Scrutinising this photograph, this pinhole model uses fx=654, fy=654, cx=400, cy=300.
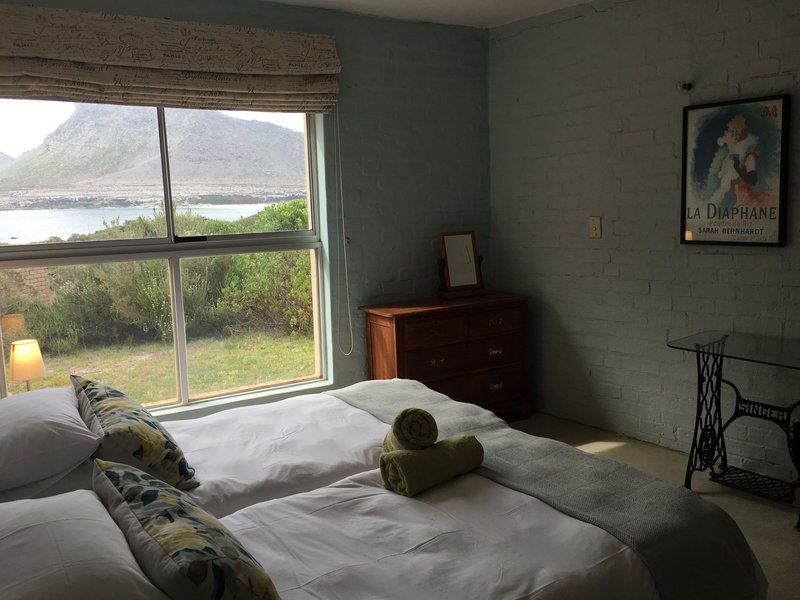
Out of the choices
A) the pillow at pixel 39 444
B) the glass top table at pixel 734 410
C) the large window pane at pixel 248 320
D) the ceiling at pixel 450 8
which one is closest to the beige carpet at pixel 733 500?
the glass top table at pixel 734 410

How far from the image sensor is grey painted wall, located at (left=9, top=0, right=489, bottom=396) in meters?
3.95

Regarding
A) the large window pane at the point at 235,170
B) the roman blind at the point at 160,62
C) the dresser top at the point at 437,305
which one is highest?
the roman blind at the point at 160,62

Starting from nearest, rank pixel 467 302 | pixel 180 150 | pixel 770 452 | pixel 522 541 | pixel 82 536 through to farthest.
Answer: pixel 82 536
pixel 522 541
pixel 770 452
pixel 180 150
pixel 467 302

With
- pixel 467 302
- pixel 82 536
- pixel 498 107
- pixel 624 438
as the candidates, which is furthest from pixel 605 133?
pixel 82 536

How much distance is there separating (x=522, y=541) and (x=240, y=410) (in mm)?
1498

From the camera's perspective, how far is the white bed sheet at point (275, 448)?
2.08m

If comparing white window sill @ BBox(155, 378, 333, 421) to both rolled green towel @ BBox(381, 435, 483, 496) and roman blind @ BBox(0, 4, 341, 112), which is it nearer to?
roman blind @ BBox(0, 4, 341, 112)

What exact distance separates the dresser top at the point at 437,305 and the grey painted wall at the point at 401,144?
164 millimetres

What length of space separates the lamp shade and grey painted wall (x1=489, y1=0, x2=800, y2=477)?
2.90 m

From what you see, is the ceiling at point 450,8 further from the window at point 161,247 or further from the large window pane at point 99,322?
the large window pane at point 99,322

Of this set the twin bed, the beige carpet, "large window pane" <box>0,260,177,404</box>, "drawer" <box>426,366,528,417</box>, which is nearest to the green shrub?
"large window pane" <box>0,260,177,404</box>

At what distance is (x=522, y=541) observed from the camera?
1.68 m

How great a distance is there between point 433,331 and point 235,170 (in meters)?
1.48

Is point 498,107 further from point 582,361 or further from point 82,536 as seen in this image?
point 82,536
